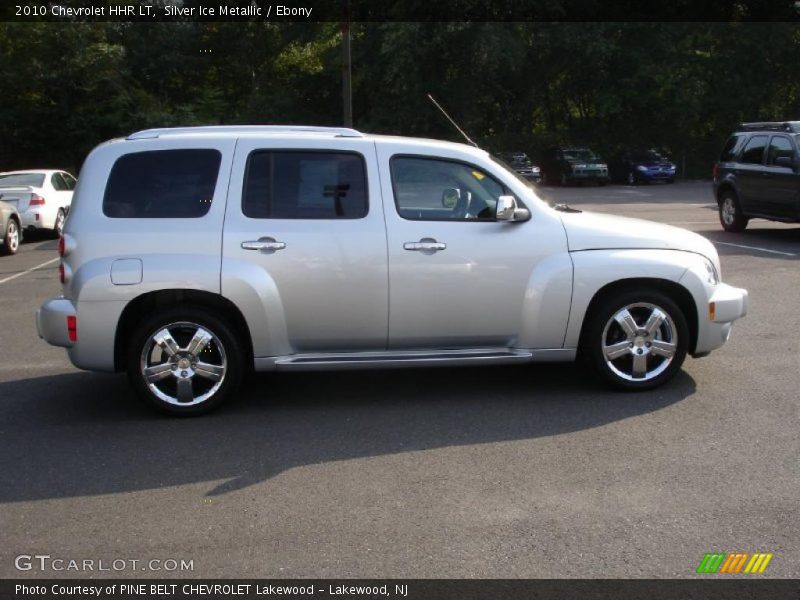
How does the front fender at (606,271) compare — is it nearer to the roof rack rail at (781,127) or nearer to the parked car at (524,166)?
the roof rack rail at (781,127)

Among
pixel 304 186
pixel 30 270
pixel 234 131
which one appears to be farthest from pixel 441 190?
pixel 30 270

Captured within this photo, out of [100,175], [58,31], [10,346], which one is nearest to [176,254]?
[100,175]

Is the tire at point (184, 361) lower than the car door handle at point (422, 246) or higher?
lower

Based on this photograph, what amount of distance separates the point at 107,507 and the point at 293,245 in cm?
223

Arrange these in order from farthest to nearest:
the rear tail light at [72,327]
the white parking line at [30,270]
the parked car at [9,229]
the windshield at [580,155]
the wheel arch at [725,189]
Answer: the windshield at [580,155], the wheel arch at [725,189], the parked car at [9,229], the white parking line at [30,270], the rear tail light at [72,327]

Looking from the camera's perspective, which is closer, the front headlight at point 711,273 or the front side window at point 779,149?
the front headlight at point 711,273

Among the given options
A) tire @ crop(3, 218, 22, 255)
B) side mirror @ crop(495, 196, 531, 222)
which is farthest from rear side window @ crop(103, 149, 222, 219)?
tire @ crop(3, 218, 22, 255)

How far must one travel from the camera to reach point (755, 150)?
1669 centimetres

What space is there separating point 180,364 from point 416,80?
36070mm

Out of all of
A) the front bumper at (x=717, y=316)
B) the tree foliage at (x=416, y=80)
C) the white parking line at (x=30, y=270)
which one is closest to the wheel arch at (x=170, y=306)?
the front bumper at (x=717, y=316)

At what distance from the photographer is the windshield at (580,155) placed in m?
39.7

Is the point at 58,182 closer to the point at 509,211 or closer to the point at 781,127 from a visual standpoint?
the point at 781,127

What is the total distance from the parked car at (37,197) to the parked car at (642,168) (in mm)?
26169
